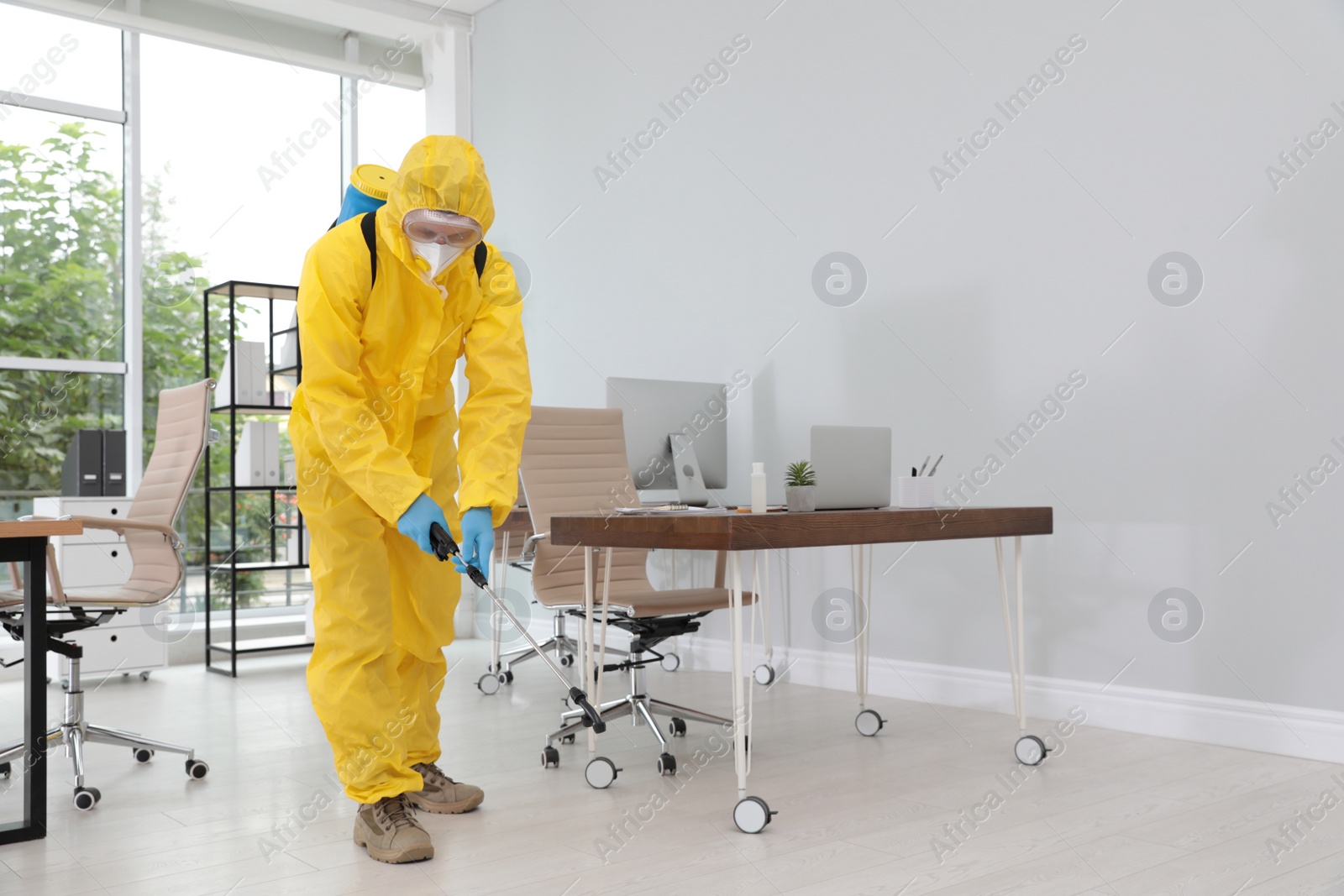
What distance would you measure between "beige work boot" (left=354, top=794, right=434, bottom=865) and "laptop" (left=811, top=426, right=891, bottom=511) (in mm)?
1271

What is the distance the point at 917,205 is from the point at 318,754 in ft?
9.22

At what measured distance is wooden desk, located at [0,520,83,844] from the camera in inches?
96.2

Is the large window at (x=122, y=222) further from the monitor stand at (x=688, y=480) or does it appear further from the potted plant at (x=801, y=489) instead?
the potted plant at (x=801, y=489)

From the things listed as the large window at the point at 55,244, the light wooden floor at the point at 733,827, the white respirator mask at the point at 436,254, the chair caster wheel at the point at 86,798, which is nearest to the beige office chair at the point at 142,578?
the chair caster wheel at the point at 86,798

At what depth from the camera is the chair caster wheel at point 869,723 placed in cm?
344

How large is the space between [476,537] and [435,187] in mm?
722

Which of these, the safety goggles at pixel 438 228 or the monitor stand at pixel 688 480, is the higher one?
the safety goggles at pixel 438 228

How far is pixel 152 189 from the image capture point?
5574 mm

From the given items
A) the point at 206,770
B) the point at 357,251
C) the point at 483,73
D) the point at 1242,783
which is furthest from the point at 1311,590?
the point at 483,73

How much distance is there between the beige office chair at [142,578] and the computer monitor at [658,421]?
1.41 meters

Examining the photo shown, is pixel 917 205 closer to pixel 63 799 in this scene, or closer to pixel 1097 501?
pixel 1097 501

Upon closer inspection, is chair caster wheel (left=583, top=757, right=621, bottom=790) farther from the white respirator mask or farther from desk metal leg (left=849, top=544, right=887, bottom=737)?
the white respirator mask

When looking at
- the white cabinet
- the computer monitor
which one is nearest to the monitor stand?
the computer monitor

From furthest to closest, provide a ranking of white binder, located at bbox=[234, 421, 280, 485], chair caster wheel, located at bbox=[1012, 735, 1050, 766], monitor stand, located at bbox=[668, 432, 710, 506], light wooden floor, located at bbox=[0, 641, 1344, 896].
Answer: white binder, located at bbox=[234, 421, 280, 485], monitor stand, located at bbox=[668, 432, 710, 506], chair caster wheel, located at bbox=[1012, 735, 1050, 766], light wooden floor, located at bbox=[0, 641, 1344, 896]
